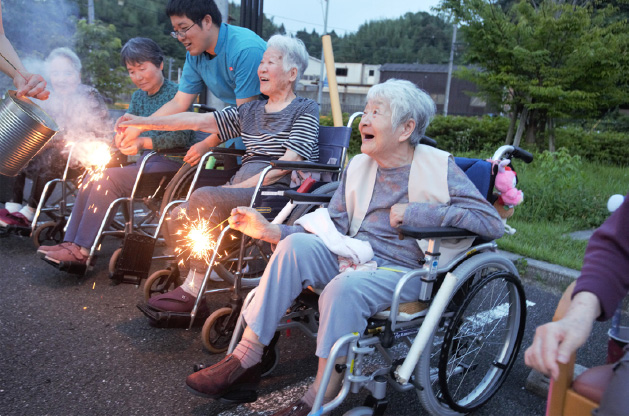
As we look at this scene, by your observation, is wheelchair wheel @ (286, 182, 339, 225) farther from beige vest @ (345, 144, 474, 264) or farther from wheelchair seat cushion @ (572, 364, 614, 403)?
wheelchair seat cushion @ (572, 364, 614, 403)

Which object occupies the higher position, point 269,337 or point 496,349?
point 269,337

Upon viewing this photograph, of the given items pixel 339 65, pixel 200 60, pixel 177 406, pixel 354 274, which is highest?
pixel 339 65

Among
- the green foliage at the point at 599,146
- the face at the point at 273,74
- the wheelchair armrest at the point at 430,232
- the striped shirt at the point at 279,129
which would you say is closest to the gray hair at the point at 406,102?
the wheelchair armrest at the point at 430,232

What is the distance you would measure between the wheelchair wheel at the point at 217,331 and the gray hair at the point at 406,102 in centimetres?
134

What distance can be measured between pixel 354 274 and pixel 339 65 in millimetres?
64345

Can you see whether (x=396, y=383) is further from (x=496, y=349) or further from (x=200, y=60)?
(x=200, y=60)

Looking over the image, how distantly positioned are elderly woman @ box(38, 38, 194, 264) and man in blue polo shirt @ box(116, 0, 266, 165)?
34 cm

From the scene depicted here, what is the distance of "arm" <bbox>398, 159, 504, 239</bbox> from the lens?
2201 millimetres

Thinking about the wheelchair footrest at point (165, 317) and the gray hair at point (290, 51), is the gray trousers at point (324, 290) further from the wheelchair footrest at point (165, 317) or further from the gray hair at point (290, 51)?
the gray hair at point (290, 51)

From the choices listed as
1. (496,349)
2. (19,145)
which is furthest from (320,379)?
(19,145)

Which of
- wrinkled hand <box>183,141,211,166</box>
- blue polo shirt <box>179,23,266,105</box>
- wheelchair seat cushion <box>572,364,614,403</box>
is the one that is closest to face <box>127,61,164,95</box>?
blue polo shirt <box>179,23,266,105</box>

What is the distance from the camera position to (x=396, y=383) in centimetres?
208

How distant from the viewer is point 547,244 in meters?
4.76

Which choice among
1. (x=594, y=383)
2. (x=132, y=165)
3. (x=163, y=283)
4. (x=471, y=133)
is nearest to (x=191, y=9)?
(x=132, y=165)
